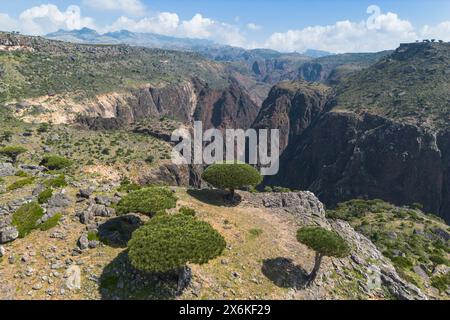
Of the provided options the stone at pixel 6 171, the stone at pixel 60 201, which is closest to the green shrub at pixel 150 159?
the stone at pixel 6 171

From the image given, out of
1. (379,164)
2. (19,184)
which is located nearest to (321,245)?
(19,184)

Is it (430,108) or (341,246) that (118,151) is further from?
(430,108)

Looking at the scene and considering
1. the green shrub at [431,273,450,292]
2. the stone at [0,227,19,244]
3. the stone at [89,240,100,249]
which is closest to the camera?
the stone at [0,227,19,244]

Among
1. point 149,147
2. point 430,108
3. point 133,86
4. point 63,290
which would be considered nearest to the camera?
point 63,290

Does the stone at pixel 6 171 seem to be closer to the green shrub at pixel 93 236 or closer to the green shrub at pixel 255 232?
the green shrub at pixel 93 236

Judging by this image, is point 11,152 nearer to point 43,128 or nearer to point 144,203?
point 43,128

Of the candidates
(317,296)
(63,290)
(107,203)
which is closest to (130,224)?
(107,203)

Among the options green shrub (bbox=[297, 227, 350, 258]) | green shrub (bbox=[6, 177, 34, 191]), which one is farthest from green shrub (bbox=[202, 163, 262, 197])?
green shrub (bbox=[6, 177, 34, 191])

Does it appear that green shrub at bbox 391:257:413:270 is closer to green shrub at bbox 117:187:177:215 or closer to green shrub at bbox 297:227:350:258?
green shrub at bbox 297:227:350:258
